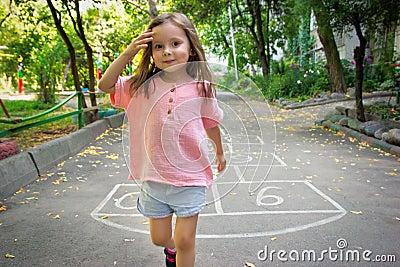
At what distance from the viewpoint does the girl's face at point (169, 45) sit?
7.02 feet

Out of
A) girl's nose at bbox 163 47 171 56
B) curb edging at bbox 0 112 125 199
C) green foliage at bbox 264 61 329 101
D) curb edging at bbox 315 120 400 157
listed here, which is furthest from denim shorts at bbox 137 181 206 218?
green foliage at bbox 264 61 329 101

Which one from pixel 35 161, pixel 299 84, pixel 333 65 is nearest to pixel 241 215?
pixel 35 161

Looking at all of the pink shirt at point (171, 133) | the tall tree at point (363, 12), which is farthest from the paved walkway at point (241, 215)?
the tall tree at point (363, 12)

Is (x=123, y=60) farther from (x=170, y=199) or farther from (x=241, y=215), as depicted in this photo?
(x=241, y=215)

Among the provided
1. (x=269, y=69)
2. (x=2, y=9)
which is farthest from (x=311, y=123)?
(x=269, y=69)

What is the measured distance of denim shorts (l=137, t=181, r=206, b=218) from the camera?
2135 millimetres

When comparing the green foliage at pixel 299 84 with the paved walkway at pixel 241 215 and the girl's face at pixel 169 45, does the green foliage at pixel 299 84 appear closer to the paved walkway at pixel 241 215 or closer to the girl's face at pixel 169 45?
the paved walkway at pixel 241 215

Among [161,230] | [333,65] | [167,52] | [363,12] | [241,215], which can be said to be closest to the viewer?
[167,52]

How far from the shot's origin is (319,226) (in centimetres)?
365

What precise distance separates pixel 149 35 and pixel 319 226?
7.91ft

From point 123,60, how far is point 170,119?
0.41m

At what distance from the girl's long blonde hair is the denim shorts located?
51cm

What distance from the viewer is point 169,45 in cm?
215

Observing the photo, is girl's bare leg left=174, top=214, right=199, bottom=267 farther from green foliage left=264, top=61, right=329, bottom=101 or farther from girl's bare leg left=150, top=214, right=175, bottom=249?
green foliage left=264, top=61, right=329, bottom=101
